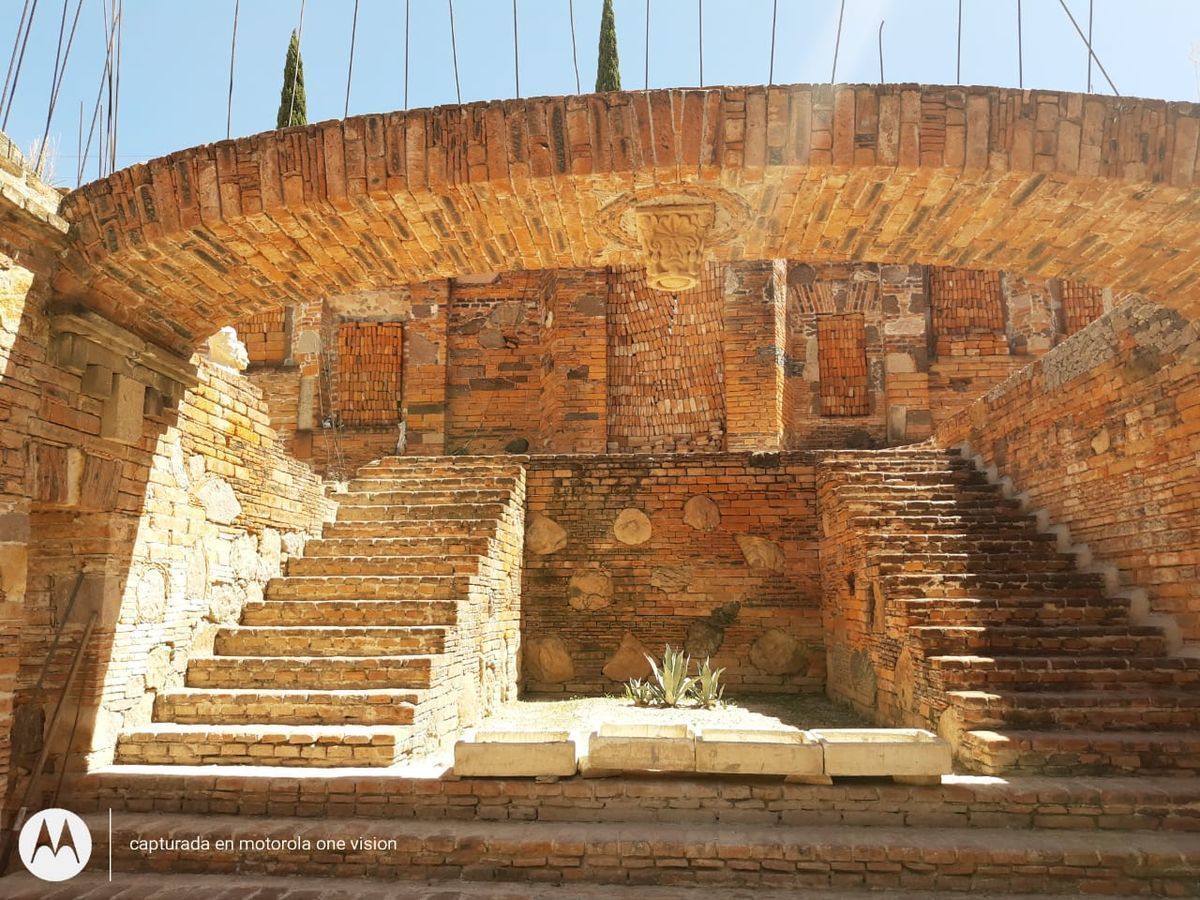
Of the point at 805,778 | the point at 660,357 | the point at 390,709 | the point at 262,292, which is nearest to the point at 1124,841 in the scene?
the point at 805,778

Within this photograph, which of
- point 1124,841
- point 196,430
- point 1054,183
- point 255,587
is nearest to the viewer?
point 1054,183

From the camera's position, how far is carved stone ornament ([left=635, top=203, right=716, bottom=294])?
435cm

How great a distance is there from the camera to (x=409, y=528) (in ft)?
26.2

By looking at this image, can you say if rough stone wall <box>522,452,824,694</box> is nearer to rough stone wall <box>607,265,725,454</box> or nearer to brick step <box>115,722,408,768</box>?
rough stone wall <box>607,265,725,454</box>

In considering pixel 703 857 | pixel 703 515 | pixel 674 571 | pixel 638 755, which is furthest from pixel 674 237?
pixel 674 571

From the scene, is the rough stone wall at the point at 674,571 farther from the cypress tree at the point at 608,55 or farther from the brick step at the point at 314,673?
the cypress tree at the point at 608,55

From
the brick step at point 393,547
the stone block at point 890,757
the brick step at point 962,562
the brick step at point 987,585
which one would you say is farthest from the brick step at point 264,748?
the brick step at point 962,562

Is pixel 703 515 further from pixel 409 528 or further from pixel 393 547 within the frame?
pixel 393 547

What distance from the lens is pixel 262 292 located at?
4.98 metres

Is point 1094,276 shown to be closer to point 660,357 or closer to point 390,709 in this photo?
point 390,709

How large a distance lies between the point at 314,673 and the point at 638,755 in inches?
93.6

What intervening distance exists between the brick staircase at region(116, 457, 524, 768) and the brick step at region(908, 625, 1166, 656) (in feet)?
11.4

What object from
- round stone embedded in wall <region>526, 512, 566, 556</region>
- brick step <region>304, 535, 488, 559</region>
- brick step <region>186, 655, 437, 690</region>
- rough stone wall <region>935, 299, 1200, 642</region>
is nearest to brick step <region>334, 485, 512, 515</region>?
round stone embedded in wall <region>526, 512, 566, 556</region>

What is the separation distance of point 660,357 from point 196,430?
8.09 m
